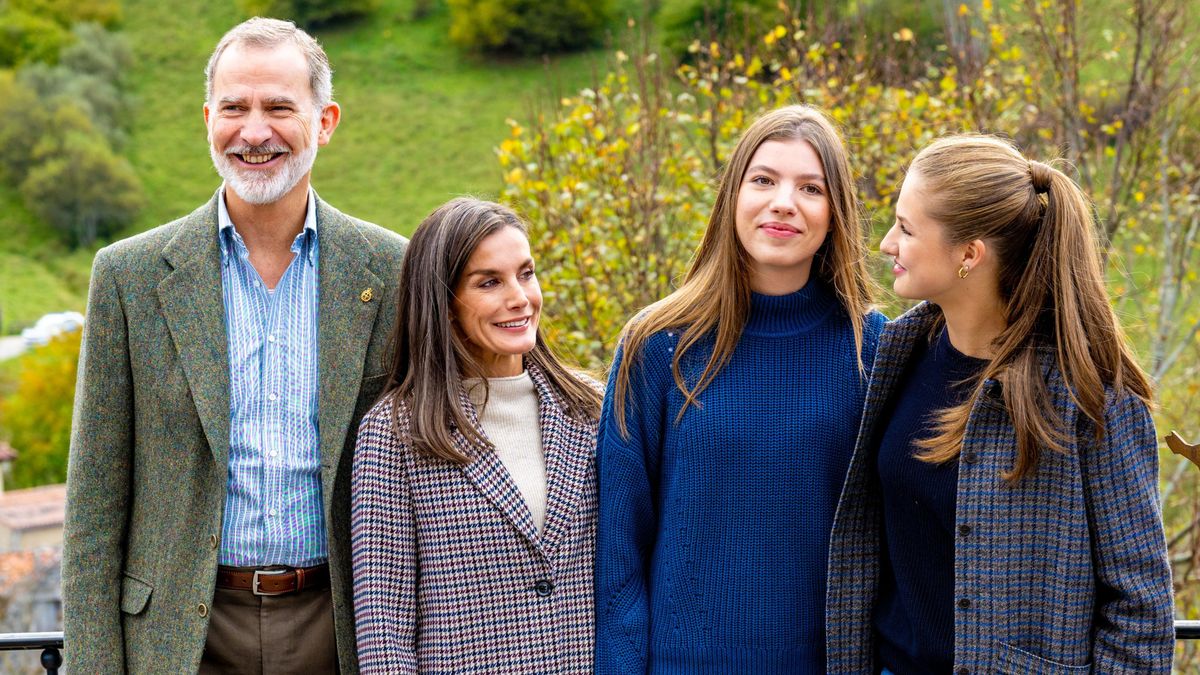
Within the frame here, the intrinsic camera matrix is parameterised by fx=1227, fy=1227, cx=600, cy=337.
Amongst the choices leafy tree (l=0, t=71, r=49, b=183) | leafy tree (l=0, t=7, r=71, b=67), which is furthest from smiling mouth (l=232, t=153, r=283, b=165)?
leafy tree (l=0, t=7, r=71, b=67)

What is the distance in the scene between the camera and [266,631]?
253cm

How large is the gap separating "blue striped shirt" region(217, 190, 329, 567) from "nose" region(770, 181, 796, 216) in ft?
3.29

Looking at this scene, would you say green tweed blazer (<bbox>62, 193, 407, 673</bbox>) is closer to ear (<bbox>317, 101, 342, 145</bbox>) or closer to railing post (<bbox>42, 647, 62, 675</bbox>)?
railing post (<bbox>42, 647, 62, 675</bbox>)

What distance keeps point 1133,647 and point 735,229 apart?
1.09 meters

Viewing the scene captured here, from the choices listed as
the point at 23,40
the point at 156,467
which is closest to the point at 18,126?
the point at 23,40

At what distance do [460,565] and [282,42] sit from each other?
1181 millimetres

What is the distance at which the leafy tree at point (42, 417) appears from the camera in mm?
31938

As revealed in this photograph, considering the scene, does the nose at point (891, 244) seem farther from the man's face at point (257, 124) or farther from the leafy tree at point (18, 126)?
the leafy tree at point (18, 126)

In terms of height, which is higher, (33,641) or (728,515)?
(728,515)

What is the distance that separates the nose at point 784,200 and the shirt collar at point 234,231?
100cm

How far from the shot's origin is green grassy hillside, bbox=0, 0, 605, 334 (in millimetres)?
46844

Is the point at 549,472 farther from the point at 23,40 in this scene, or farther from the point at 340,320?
the point at 23,40

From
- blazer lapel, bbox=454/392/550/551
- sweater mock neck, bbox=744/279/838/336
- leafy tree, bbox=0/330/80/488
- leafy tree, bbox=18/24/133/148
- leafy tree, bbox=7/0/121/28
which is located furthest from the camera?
leafy tree, bbox=7/0/121/28

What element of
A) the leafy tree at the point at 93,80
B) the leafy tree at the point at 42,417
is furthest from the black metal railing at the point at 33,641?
the leafy tree at the point at 93,80
